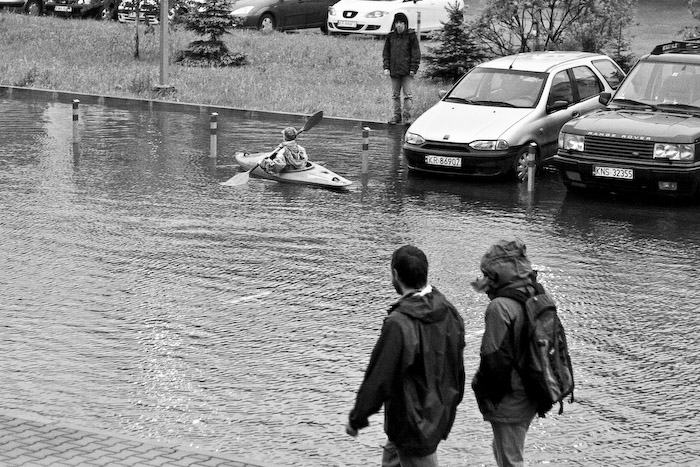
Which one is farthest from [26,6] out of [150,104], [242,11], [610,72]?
[610,72]

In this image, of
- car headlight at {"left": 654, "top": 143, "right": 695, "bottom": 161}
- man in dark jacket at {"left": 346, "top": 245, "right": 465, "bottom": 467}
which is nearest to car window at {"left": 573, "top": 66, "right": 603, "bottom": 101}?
car headlight at {"left": 654, "top": 143, "right": 695, "bottom": 161}

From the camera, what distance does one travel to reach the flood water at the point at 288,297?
8016mm

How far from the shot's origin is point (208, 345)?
31.9 ft

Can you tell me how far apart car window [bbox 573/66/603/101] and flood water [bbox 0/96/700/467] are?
217 centimetres

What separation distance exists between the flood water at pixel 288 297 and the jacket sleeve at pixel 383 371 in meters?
1.63

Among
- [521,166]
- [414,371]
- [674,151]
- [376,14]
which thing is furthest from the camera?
[376,14]

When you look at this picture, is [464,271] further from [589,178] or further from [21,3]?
[21,3]

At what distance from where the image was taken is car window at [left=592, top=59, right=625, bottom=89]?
67.3 feet

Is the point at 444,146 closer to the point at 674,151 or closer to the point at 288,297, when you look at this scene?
the point at 674,151

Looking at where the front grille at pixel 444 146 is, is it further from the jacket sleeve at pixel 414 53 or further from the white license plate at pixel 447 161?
the jacket sleeve at pixel 414 53

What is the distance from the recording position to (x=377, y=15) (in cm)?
3788

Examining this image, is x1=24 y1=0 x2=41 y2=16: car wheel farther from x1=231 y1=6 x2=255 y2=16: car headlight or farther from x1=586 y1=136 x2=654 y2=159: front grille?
x1=586 y1=136 x2=654 y2=159: front grille

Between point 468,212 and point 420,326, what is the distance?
987 cm

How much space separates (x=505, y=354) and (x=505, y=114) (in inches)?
494
